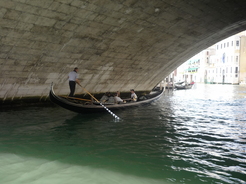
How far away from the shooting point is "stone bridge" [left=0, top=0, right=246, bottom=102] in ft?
27.0

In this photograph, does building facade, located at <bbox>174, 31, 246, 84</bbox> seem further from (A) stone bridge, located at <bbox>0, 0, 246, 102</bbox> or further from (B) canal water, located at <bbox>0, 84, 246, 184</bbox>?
(B) canal water, located at <bbox>0, 84, 246, 184</bbox>

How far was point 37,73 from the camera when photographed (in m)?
10.8

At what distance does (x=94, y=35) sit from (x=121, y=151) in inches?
254

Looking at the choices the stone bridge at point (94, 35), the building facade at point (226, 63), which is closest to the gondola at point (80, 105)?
the stone bridge at point (94, 35)

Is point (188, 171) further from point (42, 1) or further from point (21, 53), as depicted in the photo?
point (21, 53)

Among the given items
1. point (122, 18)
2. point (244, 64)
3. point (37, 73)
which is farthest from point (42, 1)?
point (244, 64)

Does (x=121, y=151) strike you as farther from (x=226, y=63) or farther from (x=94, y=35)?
(x=226, y=63)

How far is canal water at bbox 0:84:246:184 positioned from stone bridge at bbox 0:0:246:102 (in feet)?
8.72

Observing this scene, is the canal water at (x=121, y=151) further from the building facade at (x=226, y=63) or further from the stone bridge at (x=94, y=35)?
the building facade at (x=226, y=63)

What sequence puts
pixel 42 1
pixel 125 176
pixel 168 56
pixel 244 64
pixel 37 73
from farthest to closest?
pixel 244 64 < pixel 168 56 < pixel 37 73 < pixel 42 1 < pixel 125 176

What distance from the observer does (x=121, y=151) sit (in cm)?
538

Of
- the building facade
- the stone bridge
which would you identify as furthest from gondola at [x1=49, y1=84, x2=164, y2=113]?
the building facade

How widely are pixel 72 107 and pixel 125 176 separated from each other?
5.80 m

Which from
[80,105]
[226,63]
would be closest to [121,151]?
Answer: [80,105]
